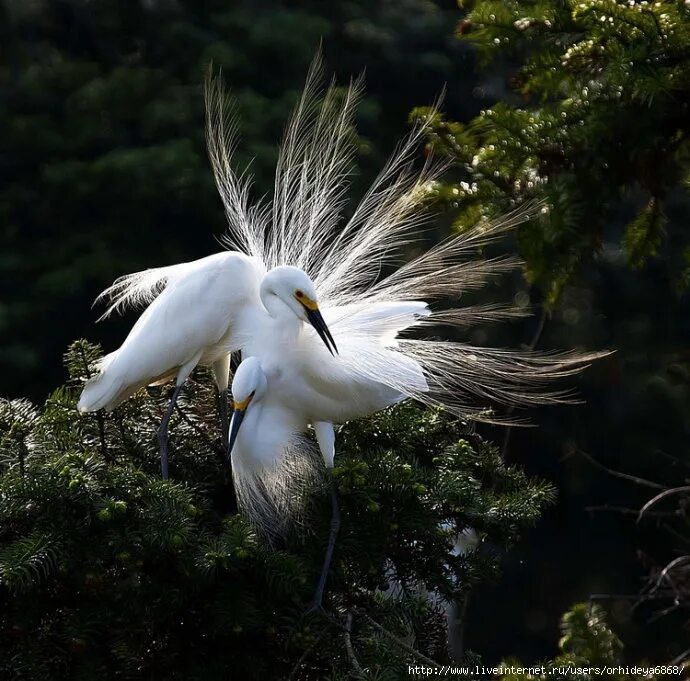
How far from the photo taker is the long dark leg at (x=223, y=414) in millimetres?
2557

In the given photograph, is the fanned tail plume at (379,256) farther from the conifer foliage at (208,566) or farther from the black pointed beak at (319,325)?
the conifer foliage at (208,566)

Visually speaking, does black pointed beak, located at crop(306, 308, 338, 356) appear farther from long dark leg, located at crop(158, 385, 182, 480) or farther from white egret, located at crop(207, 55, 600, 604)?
long dark leg, located at crop(158, 385, 182, 480)

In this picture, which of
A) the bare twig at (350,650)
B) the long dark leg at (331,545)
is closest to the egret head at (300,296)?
the long dark leg at (331,545)

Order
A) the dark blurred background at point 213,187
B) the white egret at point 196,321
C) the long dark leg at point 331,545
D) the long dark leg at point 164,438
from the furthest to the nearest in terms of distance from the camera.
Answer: the dark blurred background at point 213,187 → the white egret at point 196,321 → the long dark leg at point 164,438 → the long dark leg at point 331,545

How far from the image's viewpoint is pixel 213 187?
5.89m

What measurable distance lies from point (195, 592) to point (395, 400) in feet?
2.51

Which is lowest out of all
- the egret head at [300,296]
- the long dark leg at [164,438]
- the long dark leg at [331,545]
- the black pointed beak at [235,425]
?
the long dark leg at [331,545]

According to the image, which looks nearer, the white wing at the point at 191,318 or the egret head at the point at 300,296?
the egret head at the point at 300,296

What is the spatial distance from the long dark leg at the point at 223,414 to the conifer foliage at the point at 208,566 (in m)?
0.23

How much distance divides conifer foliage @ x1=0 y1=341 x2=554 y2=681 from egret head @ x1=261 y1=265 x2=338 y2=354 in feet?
1.01

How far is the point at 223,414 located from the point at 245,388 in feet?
0.84

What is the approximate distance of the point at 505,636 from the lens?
720 centimetres

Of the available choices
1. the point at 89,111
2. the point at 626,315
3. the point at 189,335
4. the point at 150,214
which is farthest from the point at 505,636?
the point at 189,335

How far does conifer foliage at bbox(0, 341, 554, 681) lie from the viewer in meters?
1.84
